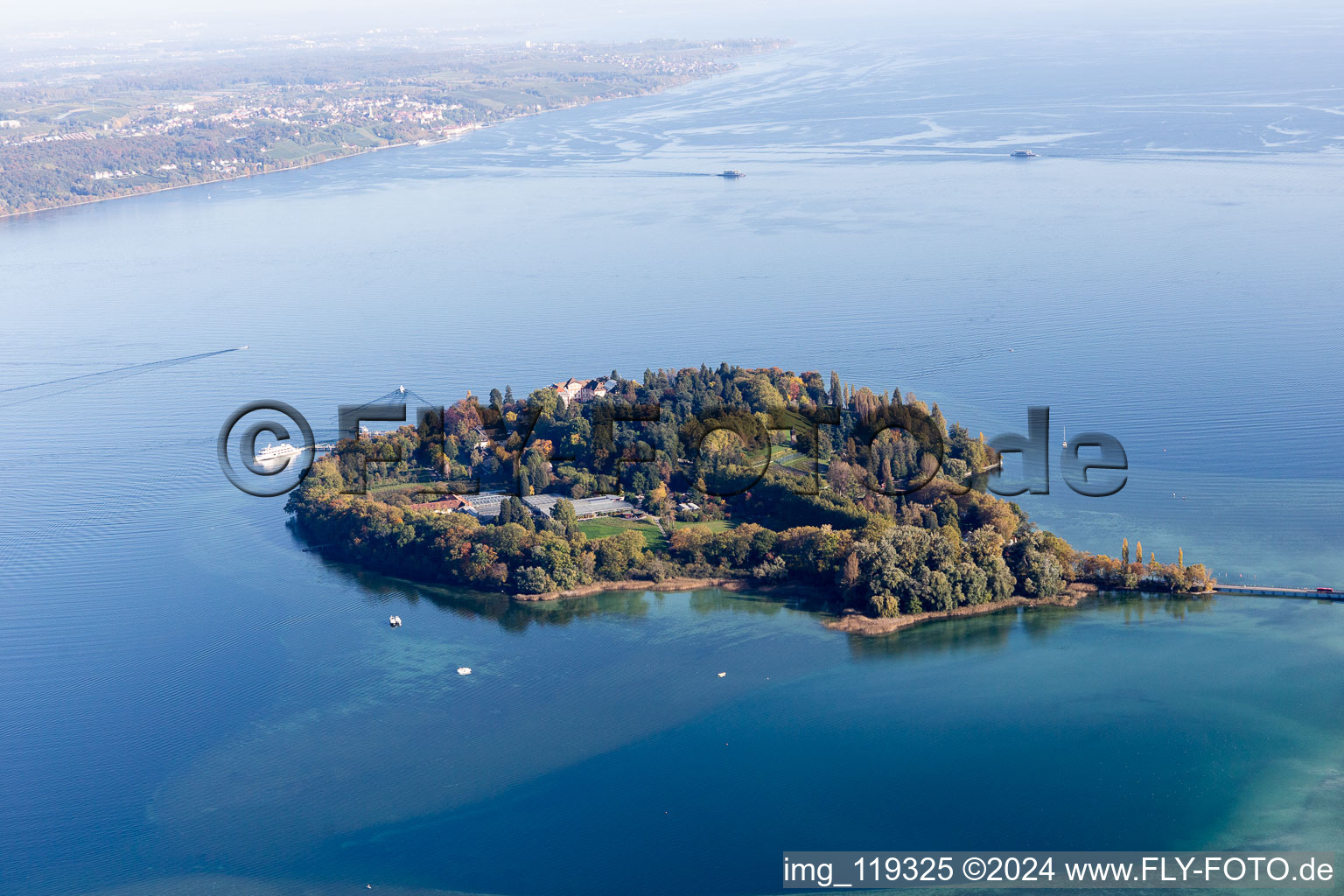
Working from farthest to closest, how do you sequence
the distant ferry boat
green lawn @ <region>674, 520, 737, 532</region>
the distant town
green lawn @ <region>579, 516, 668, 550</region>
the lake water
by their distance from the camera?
the distant town
the distant ferry boat
green lawn @ <region>674, 520, 737, 532</region>
green lawn @ <region>579, 516, 668, 550</region>
the lake water

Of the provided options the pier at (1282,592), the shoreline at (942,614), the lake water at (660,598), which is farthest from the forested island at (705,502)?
the lake water at (660,598)

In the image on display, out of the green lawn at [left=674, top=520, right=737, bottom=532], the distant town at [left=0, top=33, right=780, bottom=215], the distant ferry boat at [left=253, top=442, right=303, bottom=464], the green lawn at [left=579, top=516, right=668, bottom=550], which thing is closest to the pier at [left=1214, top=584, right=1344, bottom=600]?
the green lawn at [left=674, top=520, right=737, bottom=532]

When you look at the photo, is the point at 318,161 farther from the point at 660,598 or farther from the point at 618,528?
the point at 660,598

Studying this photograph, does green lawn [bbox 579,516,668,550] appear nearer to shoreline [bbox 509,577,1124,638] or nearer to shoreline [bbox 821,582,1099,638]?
shoreline [bbox 509,577,1124,638]

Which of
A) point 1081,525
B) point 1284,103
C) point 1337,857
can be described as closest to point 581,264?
point 1081,525

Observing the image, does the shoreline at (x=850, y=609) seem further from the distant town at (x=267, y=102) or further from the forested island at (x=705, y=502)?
the distant town at (x=267, y=102)

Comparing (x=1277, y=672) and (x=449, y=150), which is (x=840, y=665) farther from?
(x=449, y=150)
